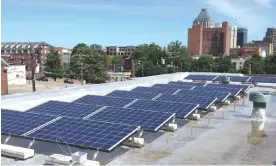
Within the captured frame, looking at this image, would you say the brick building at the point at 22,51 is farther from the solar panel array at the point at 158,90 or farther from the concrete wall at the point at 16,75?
the solar panel array at the point at 158,90

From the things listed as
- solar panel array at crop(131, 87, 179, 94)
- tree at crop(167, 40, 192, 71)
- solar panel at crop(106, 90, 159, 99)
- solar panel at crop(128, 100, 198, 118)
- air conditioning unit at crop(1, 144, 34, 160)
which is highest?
tree at crop(167, 40, 192, 71)

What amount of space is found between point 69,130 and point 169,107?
333 inches

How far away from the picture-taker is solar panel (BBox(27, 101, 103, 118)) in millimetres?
18703

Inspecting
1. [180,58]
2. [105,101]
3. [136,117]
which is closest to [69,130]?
[136,117]

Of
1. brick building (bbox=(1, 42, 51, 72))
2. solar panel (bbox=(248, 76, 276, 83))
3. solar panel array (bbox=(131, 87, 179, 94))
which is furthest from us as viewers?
brick building (bbox=(1, 42, 51, 72))

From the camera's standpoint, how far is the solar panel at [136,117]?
16.2 metres

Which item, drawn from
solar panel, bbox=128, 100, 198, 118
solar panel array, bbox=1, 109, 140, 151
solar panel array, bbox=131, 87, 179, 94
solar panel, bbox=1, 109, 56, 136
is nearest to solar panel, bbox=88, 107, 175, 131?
solar panel array, bbox=1, 109, 140, 151

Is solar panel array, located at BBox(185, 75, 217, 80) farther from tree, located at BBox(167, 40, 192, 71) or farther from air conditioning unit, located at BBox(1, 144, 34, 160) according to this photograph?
tree, located at BBox(167, 40, 192, 71)

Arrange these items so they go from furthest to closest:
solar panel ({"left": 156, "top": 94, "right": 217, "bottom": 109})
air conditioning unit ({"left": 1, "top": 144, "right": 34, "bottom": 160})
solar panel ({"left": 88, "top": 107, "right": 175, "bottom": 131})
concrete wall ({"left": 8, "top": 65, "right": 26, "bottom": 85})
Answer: concrete wall ({"left": 8, "top": 65, "right": 26, "bottom": 85}) → solar panel ({"left": 156, "top": 94, "right": 217, "bottom": 109}) → solar panel ({"left": 88, "top": 107, "right": 175, "bottom": 131}) → air conditioning unit ({"left": 1, "top": 144, "right": 34, "bottom": 160})

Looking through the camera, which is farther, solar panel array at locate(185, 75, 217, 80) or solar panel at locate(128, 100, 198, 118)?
solar panel array at locate(185, 75, 217, 80)

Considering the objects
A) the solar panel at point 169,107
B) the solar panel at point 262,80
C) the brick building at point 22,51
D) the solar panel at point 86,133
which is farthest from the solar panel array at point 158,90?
the brick building at point 22,51

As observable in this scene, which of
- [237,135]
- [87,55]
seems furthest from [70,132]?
[87,55]

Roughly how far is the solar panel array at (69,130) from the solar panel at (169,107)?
5961 mm

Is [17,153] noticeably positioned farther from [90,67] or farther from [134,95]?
[90,67]
